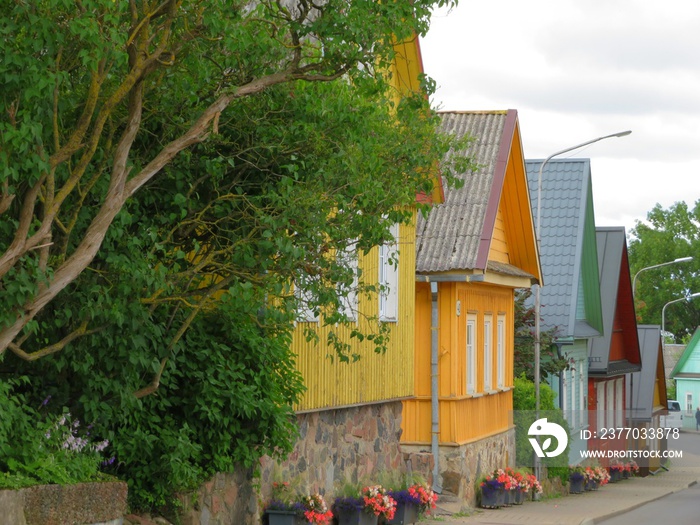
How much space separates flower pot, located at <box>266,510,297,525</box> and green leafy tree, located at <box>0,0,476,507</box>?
80.0 inches

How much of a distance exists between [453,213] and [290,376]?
1061 centimetres

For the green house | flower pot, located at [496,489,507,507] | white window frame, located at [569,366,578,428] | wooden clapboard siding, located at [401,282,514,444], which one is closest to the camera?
wooden clapboard siding, located at [401,282,514,444]

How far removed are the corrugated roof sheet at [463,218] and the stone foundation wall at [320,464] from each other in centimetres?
362

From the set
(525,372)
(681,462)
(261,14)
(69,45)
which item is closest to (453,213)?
(525,372)

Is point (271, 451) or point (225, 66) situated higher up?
point (225, 66)

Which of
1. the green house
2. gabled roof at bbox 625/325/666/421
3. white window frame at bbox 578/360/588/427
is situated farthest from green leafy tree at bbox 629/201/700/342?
white window frame at bbox 578/360/588/427

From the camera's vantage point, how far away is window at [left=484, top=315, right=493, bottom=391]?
23.8m

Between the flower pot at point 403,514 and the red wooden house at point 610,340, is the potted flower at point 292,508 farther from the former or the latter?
the red wooden house at point 610,340

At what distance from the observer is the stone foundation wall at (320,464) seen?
39.6 ft

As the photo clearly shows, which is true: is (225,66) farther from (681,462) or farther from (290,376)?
(681,462)

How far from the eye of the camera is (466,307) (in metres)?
22.2

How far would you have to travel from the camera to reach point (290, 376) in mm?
12141

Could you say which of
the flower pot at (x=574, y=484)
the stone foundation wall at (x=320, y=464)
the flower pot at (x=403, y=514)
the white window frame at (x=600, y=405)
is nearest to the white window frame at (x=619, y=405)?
the white window frame at (x=600, y=405)

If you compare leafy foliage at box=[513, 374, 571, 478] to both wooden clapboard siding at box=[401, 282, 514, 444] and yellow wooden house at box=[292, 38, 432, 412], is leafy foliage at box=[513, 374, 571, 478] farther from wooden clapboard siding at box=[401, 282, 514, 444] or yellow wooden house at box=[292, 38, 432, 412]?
yellow wooden house at box=[292, 38, 432, 412]
